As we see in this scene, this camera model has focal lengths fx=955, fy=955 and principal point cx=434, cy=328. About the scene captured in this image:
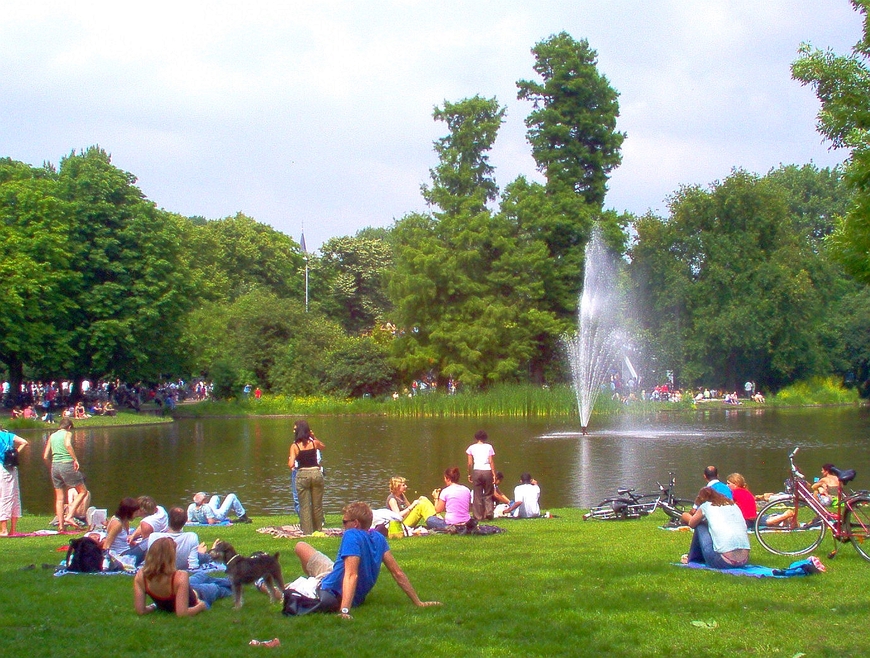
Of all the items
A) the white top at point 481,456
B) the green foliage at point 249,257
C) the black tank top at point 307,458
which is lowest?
the white top at point 481,456

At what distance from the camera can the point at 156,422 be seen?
4816 cm

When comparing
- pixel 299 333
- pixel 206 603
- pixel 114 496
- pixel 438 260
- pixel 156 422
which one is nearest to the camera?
pixel 206 603

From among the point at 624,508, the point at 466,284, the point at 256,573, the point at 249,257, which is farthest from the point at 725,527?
the point at 249,257

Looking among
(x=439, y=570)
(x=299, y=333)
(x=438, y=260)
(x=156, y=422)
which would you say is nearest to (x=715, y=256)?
(x=438, y=260)

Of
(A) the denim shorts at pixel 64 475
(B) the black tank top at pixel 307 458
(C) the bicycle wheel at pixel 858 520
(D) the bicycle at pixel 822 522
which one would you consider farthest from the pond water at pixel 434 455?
(C) the bicycle wheel at pixel 858 520

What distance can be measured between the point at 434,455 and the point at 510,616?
22.6 m

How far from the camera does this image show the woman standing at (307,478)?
45.0 feet

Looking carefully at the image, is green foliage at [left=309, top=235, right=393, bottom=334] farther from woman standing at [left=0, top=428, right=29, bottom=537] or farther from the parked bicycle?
woman standing at [left=0, top=428, right=29, bottom=537]

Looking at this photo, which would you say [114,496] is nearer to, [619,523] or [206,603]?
[619,523]

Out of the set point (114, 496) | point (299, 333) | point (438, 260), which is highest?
point (438, 260)

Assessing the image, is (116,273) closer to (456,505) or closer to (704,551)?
(456,505)

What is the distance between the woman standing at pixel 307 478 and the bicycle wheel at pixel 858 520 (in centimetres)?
706

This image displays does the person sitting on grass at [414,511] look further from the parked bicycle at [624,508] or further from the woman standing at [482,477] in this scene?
the parked bicycle at [624,508]

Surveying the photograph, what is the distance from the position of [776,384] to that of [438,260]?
27216 mm
